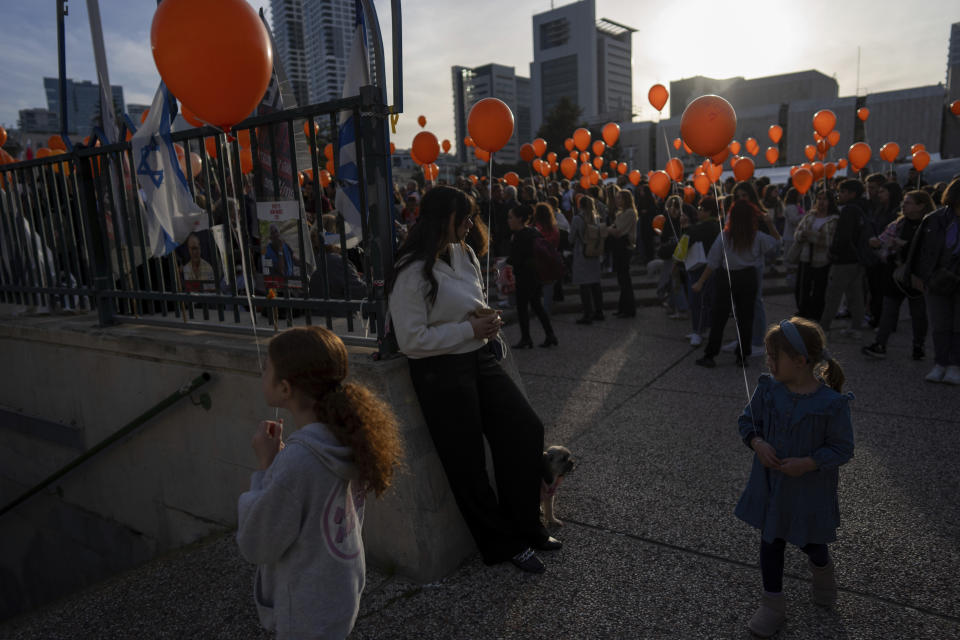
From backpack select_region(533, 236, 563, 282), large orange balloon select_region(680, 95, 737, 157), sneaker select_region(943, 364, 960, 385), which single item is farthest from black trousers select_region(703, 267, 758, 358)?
backpack select_region(533, 236, 563, 282)

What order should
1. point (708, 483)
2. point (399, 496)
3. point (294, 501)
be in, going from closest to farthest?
point (294, 501)
point (399, 496)
point (708, 483)

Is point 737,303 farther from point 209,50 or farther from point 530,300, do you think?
point 209,50

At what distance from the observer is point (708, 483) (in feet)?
12.4

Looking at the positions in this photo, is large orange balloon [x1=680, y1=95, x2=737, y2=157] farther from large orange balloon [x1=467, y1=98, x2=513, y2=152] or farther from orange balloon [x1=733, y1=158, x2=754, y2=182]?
orange balloon [x1=733, y1=158, x2=754, y2=182]

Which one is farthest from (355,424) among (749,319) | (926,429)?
(749,319)

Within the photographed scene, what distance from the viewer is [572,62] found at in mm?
135375

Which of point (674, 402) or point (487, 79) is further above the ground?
point (487, 79)

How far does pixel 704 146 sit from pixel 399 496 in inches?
172

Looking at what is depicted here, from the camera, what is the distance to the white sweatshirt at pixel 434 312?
9.02 feet

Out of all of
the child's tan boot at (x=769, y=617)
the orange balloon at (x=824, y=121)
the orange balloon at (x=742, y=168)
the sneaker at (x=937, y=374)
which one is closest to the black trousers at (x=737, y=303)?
the sneaker at (x=937, y=374)

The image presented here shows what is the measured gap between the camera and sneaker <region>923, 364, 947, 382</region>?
561 centimetres

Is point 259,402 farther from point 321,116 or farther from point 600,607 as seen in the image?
point 600,607

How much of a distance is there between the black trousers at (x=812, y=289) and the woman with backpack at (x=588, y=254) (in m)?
2.48

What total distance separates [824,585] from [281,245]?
3.06 meters
